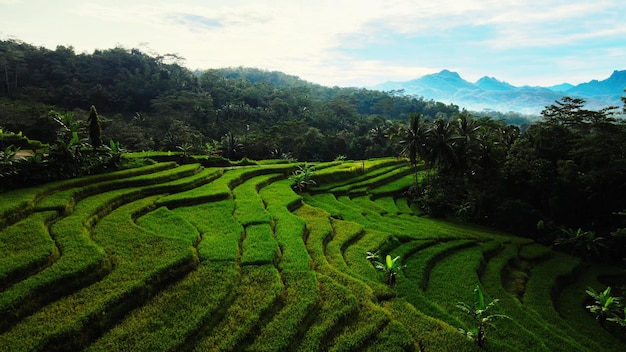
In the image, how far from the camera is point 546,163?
23.0m

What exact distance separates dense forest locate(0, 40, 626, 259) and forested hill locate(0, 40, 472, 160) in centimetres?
18

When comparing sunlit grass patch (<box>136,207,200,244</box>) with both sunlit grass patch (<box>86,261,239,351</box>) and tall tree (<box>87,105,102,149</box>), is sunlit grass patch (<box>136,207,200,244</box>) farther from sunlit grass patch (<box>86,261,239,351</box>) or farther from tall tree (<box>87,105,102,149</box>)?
tall tree (<box>87,105,102,149</box>)

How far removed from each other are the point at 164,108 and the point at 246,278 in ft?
169

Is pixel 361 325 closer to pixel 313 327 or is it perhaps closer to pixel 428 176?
pixel 313 327

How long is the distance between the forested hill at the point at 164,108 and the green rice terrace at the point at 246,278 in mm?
25467

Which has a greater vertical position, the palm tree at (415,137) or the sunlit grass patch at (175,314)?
the palm tree at (415,137)

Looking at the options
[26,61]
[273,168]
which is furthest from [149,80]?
[273,168]

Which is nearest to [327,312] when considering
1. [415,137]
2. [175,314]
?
[175,314]

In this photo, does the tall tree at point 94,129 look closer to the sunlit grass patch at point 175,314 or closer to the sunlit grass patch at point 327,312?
the sunlit grass patch at point 175,314

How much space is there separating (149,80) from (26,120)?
115 feet

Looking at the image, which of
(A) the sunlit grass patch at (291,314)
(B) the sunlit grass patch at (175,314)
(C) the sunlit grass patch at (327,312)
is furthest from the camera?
(C) the sunlit grass patch at (327,312)

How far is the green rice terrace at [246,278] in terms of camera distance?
26.0ft

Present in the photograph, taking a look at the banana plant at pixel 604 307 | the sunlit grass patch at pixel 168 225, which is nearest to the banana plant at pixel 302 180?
the sunlit grass patch at pixel 168 225

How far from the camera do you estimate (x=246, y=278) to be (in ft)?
33.8
